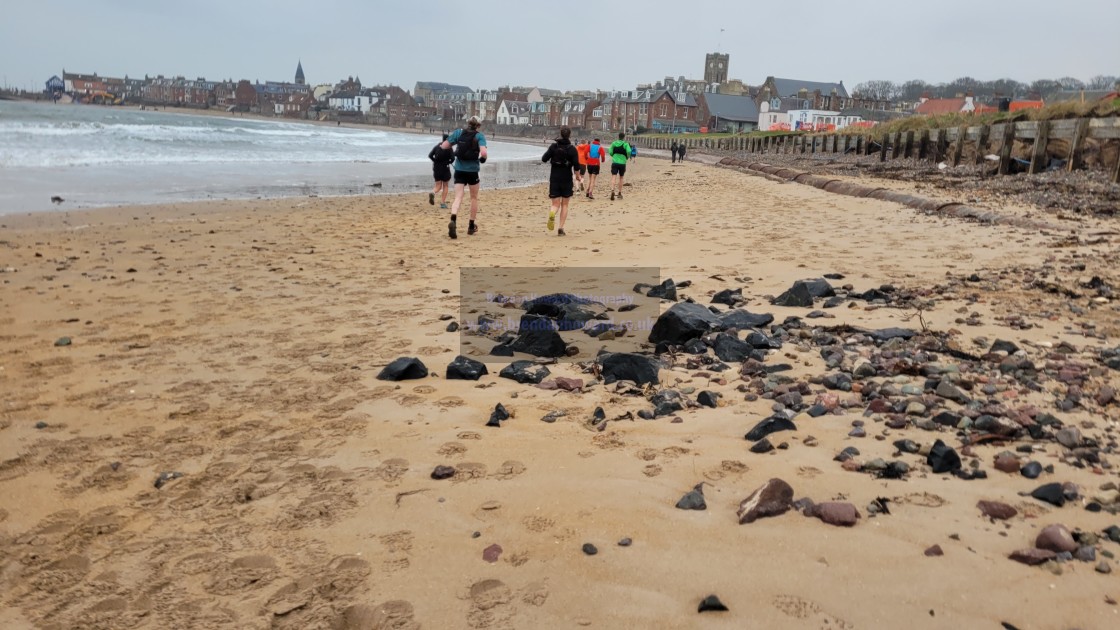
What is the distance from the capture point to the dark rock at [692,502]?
2900mm

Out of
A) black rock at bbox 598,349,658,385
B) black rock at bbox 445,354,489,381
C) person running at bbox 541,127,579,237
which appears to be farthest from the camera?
person running at bbox 541,127,579,237

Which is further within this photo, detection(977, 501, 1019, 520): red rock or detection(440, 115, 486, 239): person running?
detection(440, 115, 486, 239): person running

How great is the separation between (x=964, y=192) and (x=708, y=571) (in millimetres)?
15640

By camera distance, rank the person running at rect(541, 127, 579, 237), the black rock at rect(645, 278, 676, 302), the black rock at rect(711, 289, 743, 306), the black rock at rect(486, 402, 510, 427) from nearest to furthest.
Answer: the black rock at rect(486, 402, 510, 427) → the black rock at rect(711, 289, 743, 306) → the black rock at rect(645, 278, 676, 302) → the person running at rect(541, 127, 579, 237)

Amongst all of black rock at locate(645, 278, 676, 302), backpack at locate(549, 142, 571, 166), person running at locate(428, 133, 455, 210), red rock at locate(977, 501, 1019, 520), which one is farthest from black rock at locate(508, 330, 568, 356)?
person running at locate(428, 133, 455, 210)

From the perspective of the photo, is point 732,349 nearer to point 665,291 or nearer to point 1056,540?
point 665,291

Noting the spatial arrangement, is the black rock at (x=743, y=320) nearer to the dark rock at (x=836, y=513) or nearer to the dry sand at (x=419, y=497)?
the dry sand at (x=419, y=497)

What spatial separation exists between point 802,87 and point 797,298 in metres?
135

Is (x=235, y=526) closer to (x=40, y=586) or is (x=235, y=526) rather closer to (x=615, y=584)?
(x=40, y=586)

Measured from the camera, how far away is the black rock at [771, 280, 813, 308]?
616 cm

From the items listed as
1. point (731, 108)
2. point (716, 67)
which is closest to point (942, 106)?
point (731, 108)

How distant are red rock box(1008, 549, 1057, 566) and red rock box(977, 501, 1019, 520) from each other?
25 centimetres

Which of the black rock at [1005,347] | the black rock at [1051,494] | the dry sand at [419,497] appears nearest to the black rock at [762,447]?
the dry sand at [419,497]

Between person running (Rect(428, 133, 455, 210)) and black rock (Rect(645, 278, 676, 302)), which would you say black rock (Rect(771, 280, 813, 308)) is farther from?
person running (Rect(428, 133, 455, 210))
